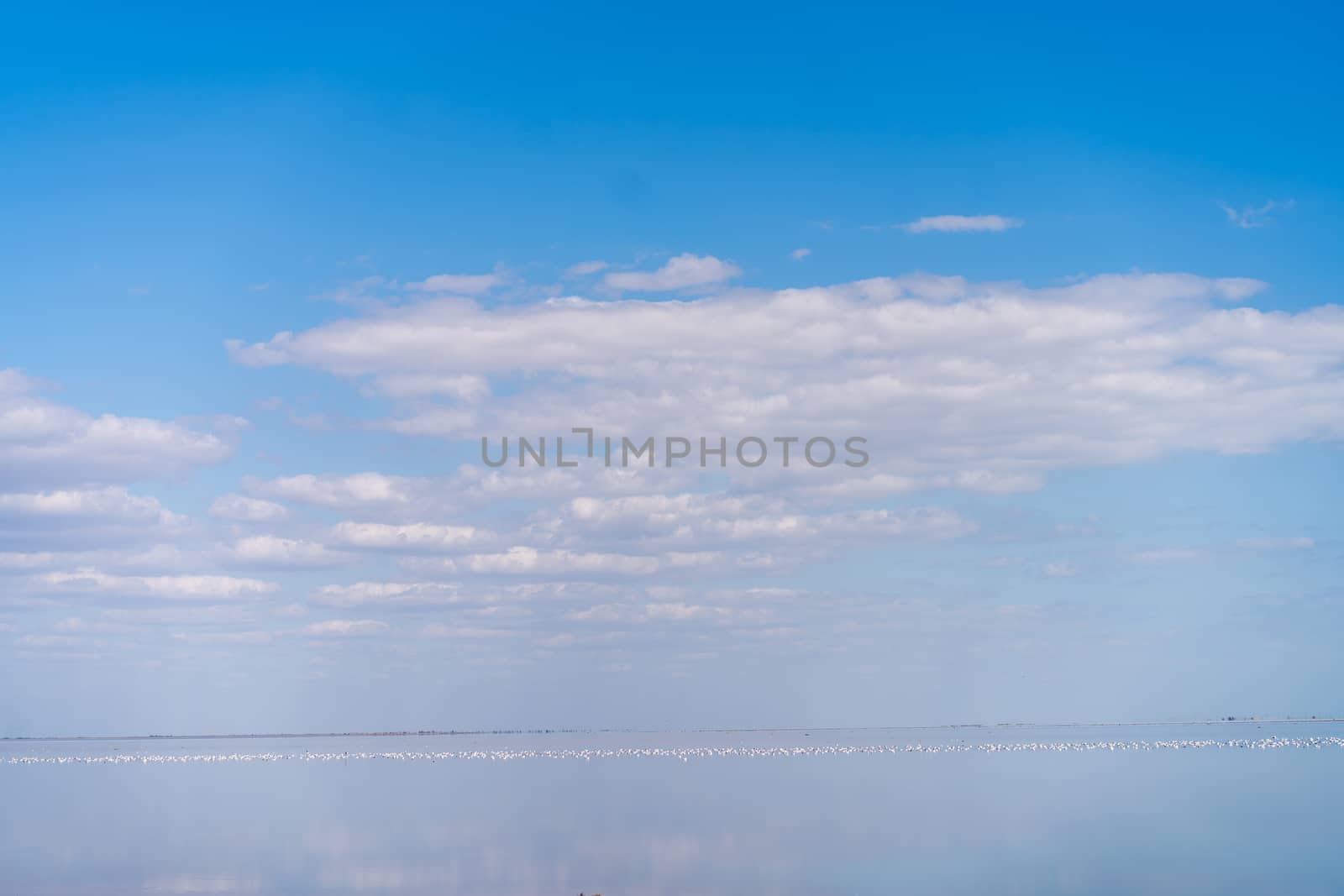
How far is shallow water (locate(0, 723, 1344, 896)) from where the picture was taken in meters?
32.7

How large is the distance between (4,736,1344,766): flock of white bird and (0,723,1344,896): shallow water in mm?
20993

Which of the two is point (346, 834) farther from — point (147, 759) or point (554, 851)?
point (147, 759)

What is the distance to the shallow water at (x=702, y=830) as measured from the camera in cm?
3269

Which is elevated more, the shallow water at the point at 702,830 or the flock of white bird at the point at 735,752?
the shallow water at the point at 702,830

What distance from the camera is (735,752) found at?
109 meters

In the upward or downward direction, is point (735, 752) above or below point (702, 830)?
below

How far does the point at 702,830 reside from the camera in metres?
43.3

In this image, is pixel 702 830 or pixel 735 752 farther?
pixel 735 752

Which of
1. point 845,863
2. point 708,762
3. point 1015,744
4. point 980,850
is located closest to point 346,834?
point 845,863

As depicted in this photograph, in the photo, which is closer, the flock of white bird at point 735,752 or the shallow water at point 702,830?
the shallow water at point 702,830

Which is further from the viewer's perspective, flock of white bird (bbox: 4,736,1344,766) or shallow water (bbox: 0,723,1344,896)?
flock of white bird (bbox: 4,736,1344,766)

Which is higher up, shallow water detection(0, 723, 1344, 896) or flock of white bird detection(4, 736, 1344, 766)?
shallow water detection(0, 723, 1344, 896)

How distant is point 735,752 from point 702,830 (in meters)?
66.8

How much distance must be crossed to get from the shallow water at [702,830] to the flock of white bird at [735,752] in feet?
68.9
